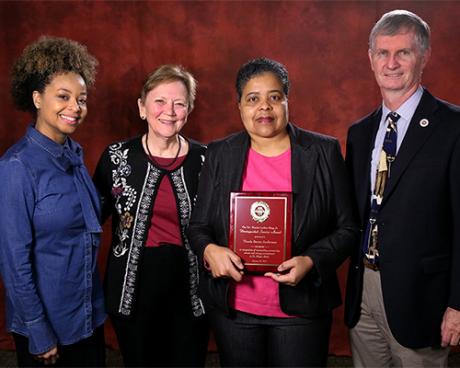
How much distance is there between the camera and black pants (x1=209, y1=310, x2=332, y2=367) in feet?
6.46

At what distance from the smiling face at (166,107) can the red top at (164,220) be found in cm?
22

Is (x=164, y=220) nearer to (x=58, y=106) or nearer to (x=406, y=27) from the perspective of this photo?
(x=58, y=106)

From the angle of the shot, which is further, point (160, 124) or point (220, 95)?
point (220, 95)

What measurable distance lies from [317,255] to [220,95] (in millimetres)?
1887

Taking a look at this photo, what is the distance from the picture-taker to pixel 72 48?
2262mm

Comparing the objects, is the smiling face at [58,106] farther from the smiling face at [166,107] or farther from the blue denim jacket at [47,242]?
the smiling face at [166,107]

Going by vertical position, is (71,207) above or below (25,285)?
above

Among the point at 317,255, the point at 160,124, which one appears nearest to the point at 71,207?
the point at 160,124

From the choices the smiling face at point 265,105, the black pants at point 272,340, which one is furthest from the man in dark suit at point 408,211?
the smiling face at point 265,105

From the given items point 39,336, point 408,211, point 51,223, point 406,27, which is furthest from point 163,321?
point 406,27

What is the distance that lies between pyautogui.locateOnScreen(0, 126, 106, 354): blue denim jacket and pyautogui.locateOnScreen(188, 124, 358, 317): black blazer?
0.48 metres

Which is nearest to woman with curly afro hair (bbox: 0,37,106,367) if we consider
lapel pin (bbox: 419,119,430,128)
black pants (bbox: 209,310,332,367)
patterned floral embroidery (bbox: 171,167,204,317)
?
patterned floral embroidery (bbox: 171,167,204,317)

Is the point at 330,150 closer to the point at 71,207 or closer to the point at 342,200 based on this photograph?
the point at 342,200

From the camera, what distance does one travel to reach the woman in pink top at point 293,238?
196 centimetres
